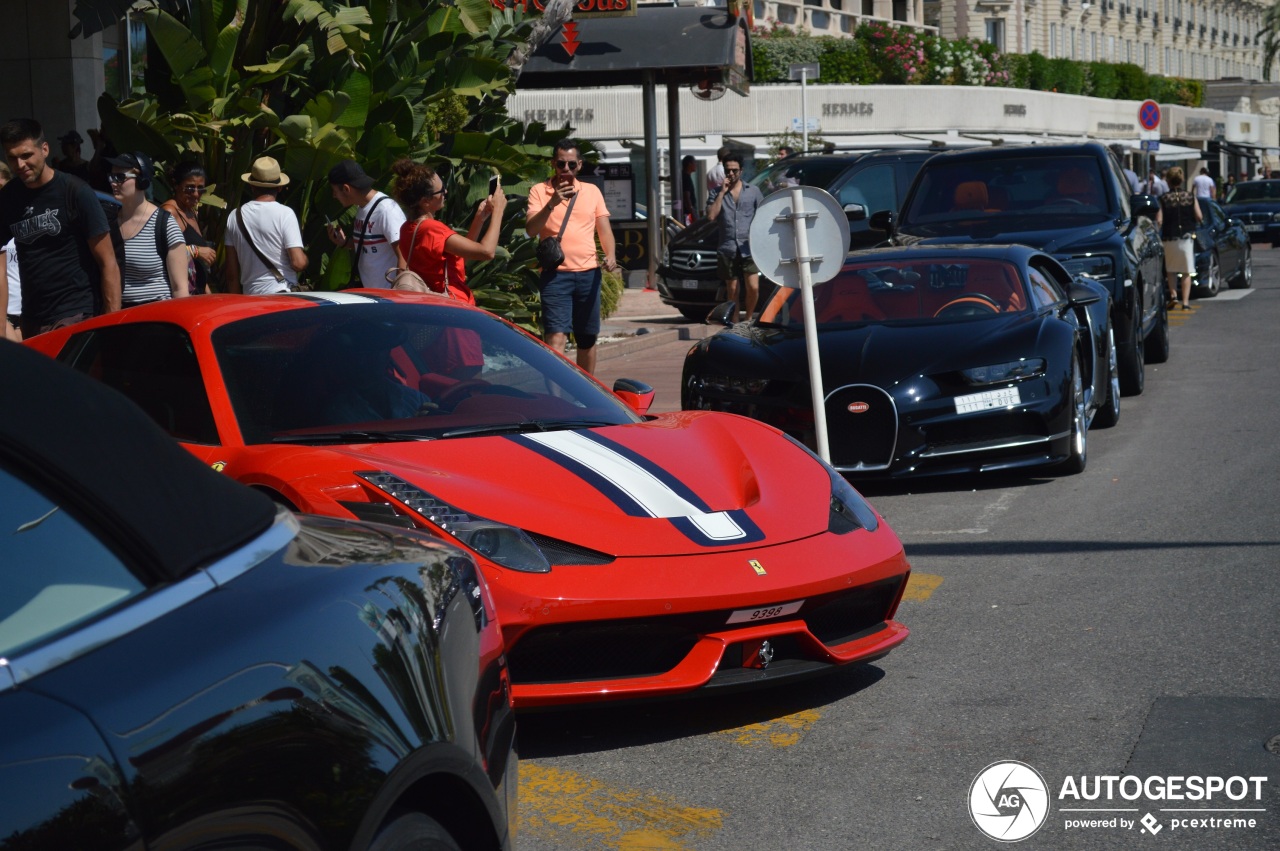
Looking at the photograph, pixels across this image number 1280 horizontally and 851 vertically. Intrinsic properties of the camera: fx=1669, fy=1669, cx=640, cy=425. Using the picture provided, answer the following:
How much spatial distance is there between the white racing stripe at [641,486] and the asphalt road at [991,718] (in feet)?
2.07

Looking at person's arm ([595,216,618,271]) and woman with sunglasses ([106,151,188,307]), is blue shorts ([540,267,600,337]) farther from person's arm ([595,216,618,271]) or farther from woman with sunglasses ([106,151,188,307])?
woman with sunglasses ([106,151,188,307])

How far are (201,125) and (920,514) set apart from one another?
692 centimetres

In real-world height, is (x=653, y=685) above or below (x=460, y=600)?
below

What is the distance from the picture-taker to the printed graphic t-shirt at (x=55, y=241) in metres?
9.11

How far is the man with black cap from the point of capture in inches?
397

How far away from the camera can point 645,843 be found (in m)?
4.26

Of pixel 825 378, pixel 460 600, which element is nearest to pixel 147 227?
pixel 825 378

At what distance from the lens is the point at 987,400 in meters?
9.25

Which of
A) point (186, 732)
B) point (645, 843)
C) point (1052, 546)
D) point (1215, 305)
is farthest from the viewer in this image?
point (1215, 305)

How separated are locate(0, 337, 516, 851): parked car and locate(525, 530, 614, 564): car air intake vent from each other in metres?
2.08

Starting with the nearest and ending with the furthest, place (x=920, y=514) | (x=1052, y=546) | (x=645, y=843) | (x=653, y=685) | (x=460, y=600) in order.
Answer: (x=460, y=600) → (x=645, y=843) → (x=653, y=685) → (x=1052, y=546) → (x=920, y=514)

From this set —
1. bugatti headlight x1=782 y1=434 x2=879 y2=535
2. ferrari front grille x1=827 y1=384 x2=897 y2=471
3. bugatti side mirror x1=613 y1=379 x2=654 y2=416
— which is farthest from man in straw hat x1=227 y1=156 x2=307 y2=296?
bugatti headlight x1=782 y1=434 x2=879 y2=535

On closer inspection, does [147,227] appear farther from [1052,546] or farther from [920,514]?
[1052,546]

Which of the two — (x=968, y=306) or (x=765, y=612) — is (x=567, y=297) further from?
(x=765, y=612)
